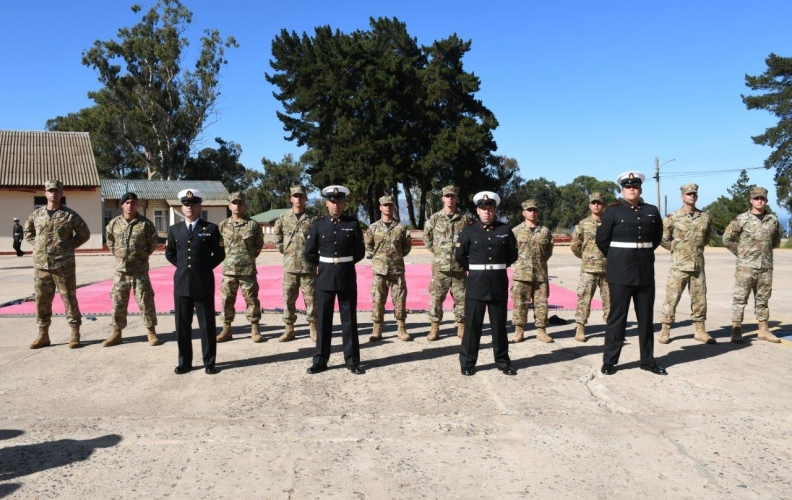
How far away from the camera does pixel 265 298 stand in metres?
11.3

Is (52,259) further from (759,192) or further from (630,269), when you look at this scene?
(759,192)

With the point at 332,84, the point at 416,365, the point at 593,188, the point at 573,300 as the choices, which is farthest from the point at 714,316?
the point at 593,188

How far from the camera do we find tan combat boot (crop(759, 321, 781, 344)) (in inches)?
273

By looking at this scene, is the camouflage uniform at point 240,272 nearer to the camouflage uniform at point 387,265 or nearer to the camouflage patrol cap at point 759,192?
the camouflage uniform at point 387,265

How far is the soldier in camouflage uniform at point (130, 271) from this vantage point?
6.98 meters

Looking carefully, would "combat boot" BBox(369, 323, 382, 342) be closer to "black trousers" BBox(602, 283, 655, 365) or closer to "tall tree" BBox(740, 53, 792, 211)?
"black trousers" BBox(602, 283, 655, 365)

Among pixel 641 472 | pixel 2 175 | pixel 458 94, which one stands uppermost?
pixel 458 94

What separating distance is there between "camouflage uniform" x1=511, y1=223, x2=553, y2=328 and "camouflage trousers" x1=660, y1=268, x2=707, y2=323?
144 cm

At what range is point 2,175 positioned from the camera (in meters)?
29.9

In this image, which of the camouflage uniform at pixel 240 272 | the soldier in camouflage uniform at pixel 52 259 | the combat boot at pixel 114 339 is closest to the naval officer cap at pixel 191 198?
the camouflage uniform at pixel 240 272

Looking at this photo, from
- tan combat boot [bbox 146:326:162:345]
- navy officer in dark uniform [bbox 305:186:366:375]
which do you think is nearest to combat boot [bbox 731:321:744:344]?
navy officer in dark uniform [bbox 305:186:366:375]

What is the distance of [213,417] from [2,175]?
105ft

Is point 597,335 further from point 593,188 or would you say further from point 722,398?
point 593,188

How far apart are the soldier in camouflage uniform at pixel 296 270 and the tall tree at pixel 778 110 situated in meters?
45.3
